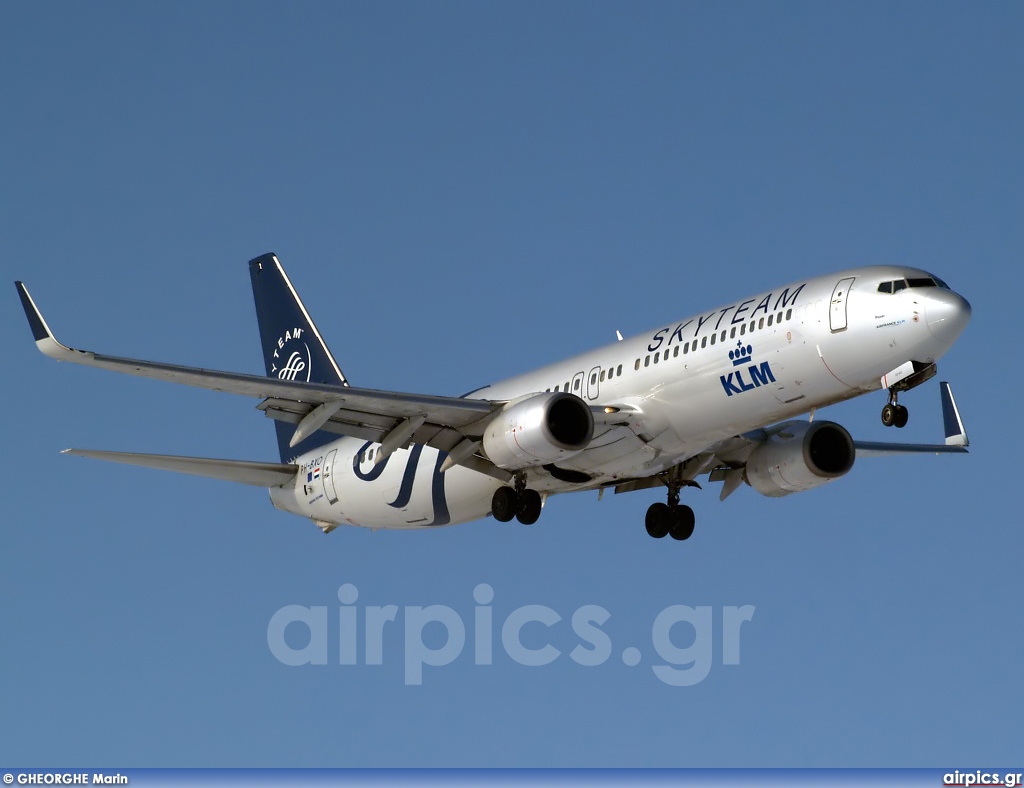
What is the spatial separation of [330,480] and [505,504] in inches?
262

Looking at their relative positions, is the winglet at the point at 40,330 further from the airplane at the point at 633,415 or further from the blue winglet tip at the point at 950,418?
the blue winglet tip at the point at 950,418

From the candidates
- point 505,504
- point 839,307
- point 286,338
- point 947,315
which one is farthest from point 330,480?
point 947,315

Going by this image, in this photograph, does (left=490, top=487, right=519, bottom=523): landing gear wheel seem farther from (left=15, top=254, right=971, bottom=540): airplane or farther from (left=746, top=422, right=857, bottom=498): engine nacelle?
(left=746, top=422, right=857, bottom=498): engine nacelle

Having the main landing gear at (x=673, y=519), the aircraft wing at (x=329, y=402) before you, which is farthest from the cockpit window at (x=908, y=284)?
the main landing gear at (x=673, y=519)

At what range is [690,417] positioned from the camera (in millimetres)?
35844

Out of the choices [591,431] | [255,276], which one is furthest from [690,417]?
[255,276]

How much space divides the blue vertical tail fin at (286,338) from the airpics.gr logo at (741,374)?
1529 centimetres

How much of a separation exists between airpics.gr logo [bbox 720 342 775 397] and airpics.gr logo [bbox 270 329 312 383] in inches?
686

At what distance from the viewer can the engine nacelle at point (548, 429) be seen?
3578cm

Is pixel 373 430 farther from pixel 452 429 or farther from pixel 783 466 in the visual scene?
pixel 783 466

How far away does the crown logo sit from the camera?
113 feet

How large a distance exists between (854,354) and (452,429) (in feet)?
33.2

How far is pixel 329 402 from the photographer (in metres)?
36.1

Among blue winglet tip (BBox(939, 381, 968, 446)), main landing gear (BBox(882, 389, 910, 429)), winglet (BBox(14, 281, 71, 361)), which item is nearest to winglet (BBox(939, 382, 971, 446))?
blue winglet tip (BBox(939, 381, 968, 446))
